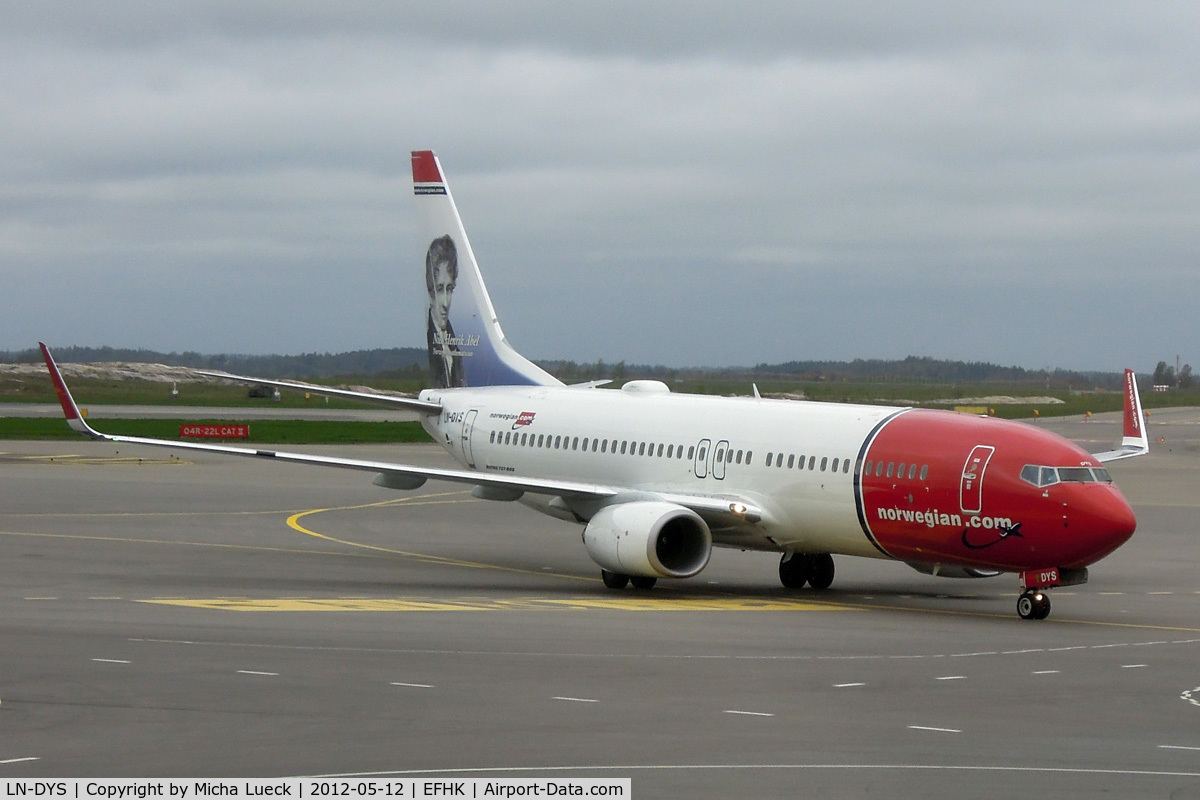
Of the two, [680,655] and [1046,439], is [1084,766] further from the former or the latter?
[1046,439]

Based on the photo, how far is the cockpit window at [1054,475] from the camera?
28266 mm

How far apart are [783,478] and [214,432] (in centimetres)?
5544

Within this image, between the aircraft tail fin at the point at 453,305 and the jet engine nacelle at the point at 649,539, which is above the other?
the aircraft tail fin at the point at 453,305

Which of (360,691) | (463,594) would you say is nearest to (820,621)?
(463,594)

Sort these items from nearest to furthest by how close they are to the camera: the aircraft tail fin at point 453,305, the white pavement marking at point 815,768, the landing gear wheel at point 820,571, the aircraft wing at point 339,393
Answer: the white pavement marking at point 815,768
the landing gear wheel at point 820,571
the aircraft wing at point 339,393
the aircraft tail fin at point 453,305

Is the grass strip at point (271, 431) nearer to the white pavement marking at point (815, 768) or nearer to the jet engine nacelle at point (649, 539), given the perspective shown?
the jet engine nacelle at point (649, 539)

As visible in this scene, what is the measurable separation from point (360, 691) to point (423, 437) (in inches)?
2664

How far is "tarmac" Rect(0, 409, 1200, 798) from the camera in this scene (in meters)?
15.6

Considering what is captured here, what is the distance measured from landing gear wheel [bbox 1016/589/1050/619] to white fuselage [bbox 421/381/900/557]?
3276 millimetres

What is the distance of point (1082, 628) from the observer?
89.0 feet

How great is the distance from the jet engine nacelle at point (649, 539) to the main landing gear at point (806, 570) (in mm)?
2467

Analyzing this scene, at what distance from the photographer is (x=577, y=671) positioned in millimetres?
21109

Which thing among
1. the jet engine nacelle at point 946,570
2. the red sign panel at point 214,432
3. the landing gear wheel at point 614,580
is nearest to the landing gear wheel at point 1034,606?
the jet engine nacelle at point 946,570

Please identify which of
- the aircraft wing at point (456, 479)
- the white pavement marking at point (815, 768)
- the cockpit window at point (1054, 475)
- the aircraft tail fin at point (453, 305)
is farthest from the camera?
the aircraft tail fin at point (453, 305)
